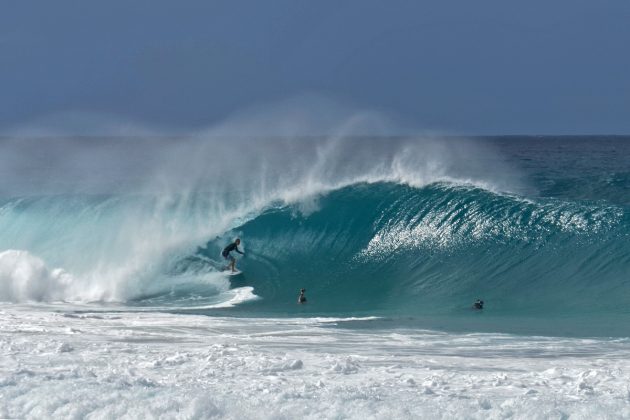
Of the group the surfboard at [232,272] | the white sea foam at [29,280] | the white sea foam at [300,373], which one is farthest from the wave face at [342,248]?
the white sea foam at [300,373]

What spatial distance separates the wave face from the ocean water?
54mm

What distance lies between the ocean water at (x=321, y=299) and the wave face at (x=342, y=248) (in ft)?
0.18

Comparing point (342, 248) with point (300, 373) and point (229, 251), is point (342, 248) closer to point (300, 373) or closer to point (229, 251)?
point (229, 251)

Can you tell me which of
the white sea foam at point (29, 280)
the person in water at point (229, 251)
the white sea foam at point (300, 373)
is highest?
the person in water at point (229, 251)

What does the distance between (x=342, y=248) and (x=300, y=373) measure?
1049 cm

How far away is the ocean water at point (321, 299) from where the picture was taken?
7754mm

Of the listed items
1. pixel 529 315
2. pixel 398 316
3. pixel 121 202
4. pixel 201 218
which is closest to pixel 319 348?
pixel 398 316

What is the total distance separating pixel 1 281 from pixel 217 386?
1001 cm

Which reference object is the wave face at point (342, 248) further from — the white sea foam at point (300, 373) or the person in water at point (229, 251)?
the white sea foam at point (300, 373)

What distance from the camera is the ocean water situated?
25.4 ft

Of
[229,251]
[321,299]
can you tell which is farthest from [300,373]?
[229,251]

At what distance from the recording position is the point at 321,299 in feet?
51.9

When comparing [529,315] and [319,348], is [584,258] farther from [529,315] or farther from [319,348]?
[319,348]

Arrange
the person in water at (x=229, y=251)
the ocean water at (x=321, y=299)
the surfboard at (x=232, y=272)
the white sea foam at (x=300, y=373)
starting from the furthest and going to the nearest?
the person in water at (x=229, y=251) < the surfboard at (x=232, y=272) < the ocean water at (x=321, y=299) < the white sea foam at (x=300, y=373)
